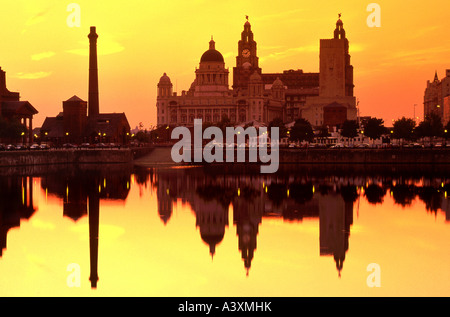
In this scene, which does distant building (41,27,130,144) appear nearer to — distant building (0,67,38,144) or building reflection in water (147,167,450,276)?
distant building (0,67,38,144)

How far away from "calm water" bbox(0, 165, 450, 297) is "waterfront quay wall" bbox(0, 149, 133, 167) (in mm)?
17952

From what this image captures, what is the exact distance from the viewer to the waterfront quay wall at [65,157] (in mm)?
89256

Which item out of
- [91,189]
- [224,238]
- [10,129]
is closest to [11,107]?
[10,129]

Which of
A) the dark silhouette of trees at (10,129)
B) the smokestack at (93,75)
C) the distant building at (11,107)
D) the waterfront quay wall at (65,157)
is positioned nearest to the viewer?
the waterfront quay wall at (65,157)

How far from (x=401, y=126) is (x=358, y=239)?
331 ft

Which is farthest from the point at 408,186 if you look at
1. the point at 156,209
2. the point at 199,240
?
the point at 199,240

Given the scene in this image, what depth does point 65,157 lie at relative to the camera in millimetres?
99938

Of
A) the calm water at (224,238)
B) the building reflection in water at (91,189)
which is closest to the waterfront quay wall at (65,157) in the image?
the building reflection in water at (91,189)

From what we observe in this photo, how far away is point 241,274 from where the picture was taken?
3025 cm

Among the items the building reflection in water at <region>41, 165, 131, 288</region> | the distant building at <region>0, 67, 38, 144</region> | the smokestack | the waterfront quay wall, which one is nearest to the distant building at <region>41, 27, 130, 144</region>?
the smokestack

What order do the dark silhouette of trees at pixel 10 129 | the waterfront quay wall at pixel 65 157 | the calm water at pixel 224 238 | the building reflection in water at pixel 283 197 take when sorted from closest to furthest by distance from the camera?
the calm water at pixel 224 238 < the building reflection in water at pixel 283 197 < the waterfront quay wall at pixel 65 157 < the dark silhouette of trees at pixel 10 129

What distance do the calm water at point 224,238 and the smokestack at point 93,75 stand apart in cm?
6645

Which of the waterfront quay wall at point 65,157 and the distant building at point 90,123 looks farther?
the distant building at point 90,123

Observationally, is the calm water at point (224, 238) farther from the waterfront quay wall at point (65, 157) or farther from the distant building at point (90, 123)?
the distant building at point (90, 123)
